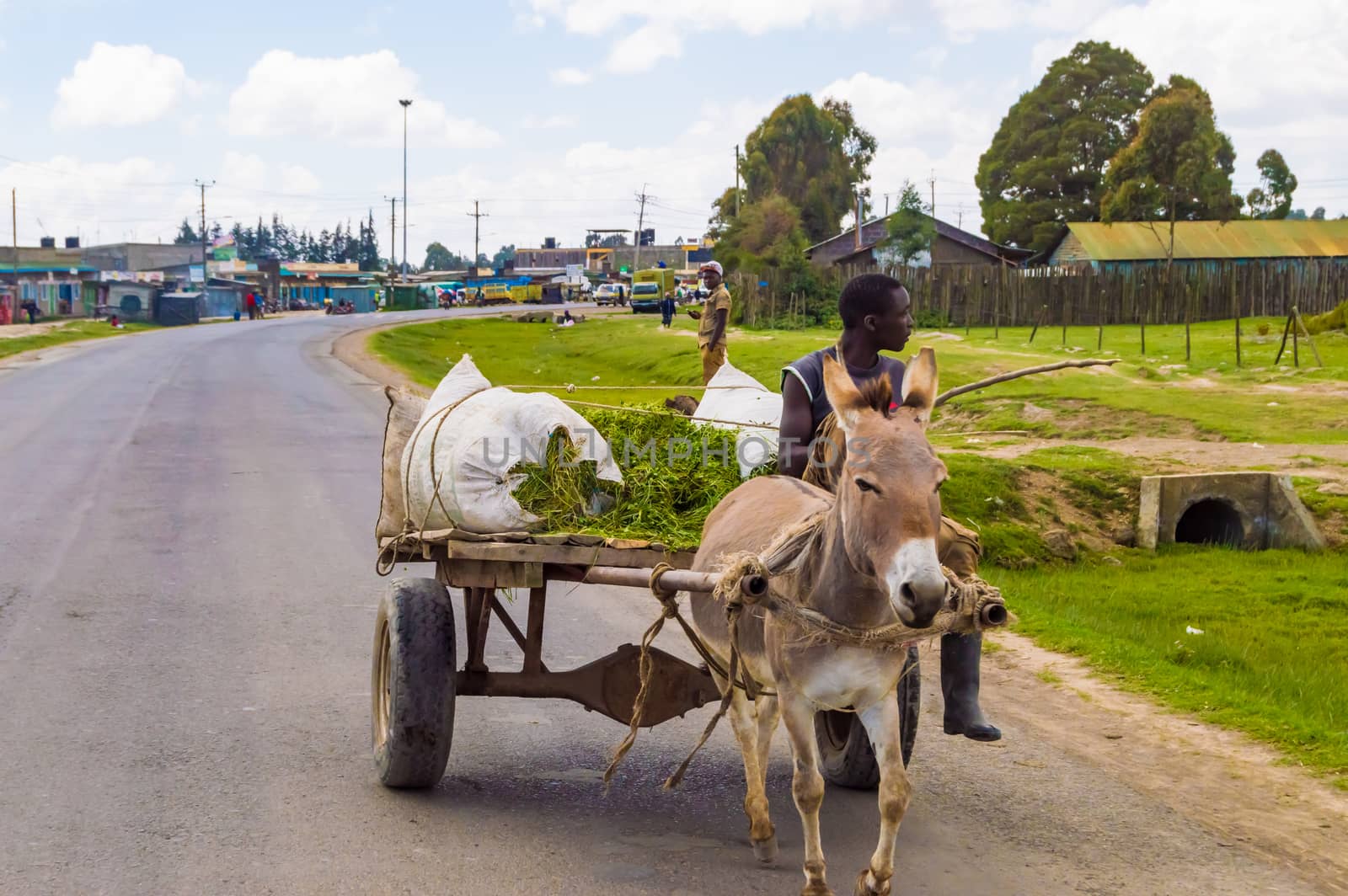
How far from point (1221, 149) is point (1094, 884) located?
60801 mm

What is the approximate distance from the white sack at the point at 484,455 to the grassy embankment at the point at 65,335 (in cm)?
3565

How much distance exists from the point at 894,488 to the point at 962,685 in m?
1.48

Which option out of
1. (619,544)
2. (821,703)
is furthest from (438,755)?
(821,703)

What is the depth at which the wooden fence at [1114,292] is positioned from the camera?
38.2 m

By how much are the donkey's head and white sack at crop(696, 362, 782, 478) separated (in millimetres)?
2075

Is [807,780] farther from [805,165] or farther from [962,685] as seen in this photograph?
[805,165]

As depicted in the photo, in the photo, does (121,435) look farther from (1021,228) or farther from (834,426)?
(1021,228)

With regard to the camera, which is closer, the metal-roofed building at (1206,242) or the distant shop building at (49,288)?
the metal-roofed building at (1206,242)

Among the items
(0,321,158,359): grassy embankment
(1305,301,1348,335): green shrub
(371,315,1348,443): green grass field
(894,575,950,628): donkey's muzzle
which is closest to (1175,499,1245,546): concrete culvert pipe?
(371,315,1348,443): green grass field

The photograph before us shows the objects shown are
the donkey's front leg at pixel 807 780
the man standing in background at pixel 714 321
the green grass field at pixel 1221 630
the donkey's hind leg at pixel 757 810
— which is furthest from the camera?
the man standing in background at pixel 714 321

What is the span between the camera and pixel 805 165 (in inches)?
2980

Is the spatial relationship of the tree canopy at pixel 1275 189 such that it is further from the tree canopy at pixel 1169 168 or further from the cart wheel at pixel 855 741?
the cart wheel at pixel 855 741

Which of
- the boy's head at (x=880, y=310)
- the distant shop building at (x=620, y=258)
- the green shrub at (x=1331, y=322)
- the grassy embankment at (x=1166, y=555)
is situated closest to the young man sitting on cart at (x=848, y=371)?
the boy's head at (x=880, y=310)

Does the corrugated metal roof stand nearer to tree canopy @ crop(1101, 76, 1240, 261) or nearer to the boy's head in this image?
tree canopy @ crop(1101, 76, 1240, 261)
